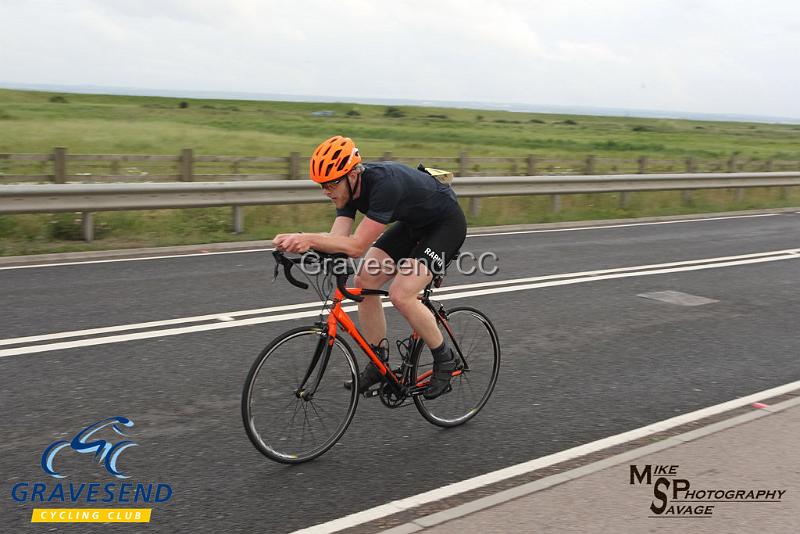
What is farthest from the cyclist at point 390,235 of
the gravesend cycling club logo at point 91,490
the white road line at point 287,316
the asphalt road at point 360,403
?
the white road line at point 287,316

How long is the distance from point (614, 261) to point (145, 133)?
1564 inches

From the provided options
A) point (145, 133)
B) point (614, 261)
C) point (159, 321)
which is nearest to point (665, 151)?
point (145, 133)

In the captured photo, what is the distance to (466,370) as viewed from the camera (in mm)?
5684

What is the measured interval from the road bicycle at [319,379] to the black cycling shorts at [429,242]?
0.17m

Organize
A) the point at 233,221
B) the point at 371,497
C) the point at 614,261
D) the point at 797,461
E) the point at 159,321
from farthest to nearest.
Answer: the point at 233,221
the point at 614,261
the point at 159,321
the point at 797,461
the point at 371,497

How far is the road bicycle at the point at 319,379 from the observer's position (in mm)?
4637

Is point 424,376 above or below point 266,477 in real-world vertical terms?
above

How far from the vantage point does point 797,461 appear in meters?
4.72

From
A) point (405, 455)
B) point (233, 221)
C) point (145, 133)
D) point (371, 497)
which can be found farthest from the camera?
point (145, 133)

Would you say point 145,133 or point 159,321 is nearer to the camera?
point 159,321

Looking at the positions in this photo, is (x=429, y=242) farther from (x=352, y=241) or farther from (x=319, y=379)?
(x=319, y=379)

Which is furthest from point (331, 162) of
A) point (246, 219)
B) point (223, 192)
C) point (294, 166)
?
point (294, 166)

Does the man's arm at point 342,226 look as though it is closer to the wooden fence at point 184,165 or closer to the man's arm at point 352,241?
the man's arm at point 352,241

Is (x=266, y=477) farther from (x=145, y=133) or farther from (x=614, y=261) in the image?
(x=145, y=133)
